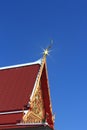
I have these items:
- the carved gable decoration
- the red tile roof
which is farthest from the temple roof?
the carved gable decoration

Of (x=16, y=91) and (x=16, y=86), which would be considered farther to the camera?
(x=16, y=86)

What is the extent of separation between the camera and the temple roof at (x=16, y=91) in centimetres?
1927

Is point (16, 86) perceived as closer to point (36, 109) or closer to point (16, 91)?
point (16, 91)

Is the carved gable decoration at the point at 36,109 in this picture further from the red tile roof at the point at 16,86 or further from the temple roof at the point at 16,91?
the red tile roof at the point at 16,86

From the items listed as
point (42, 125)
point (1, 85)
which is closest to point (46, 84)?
point (1, 85)

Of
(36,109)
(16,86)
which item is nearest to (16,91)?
(16,86)

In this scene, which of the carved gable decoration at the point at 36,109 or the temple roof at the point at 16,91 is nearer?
the temple roof at the point at 16,91

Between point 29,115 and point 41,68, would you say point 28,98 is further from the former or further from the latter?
point 41,68

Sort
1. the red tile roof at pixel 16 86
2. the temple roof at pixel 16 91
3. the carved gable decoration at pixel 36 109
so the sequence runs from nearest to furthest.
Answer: the temple roof at pixel 16 91 → the carved gable decoration at pixel 36 109 → the red tile roof at pixel 16 86

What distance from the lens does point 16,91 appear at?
69.2 ft

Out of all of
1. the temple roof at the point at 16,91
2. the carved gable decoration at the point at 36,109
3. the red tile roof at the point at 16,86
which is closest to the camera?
the temple roof at the point at 16,91

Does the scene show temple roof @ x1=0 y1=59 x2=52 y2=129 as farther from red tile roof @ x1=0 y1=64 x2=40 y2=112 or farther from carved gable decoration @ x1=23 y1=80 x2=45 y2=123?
carved gable decoration @ x1=23 y1=80 x2=45 y2=123

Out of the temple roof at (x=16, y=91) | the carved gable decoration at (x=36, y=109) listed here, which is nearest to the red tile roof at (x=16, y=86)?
the temple roof at (x=16, y=91)

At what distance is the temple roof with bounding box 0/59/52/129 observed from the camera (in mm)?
Answer: 19266
